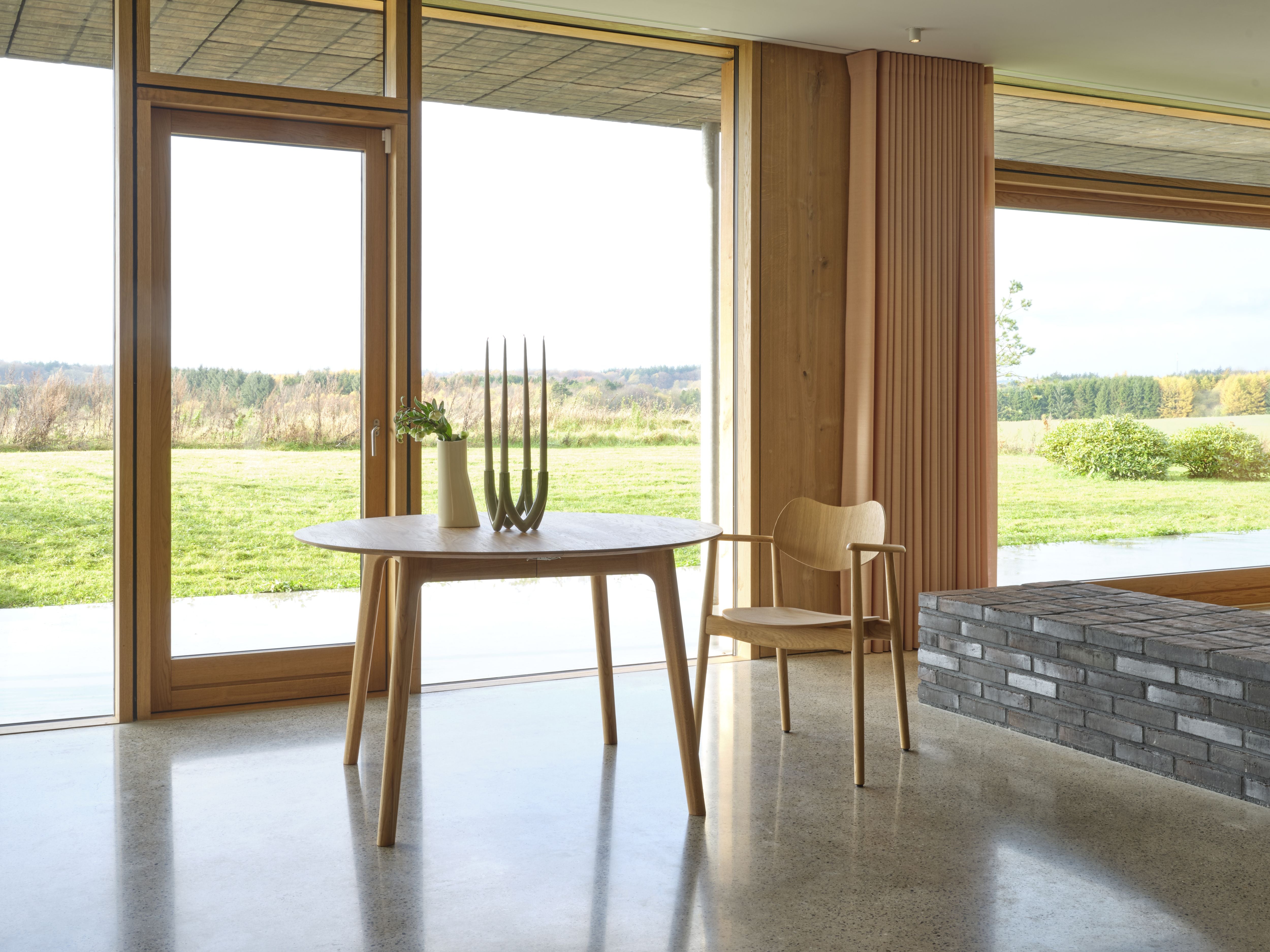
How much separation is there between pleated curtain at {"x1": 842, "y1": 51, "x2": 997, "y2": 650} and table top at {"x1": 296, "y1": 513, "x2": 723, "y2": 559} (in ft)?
5.81

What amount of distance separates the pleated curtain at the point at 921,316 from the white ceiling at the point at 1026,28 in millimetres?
215

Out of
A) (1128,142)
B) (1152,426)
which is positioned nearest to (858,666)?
(1152,426)

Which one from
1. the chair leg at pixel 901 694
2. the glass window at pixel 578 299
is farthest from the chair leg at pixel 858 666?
the glass window at pixel 578 299

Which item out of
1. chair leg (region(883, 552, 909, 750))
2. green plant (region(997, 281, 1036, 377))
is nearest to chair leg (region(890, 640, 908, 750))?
chair leg (region(883, 552, 909, 750))

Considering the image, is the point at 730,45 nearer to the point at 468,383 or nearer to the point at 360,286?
the point at 360,286

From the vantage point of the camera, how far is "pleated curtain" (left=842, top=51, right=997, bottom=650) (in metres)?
4.86

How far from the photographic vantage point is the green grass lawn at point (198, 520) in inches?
158

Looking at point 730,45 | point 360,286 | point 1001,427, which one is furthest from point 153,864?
point 1001,427

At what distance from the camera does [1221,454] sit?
627 centimetres

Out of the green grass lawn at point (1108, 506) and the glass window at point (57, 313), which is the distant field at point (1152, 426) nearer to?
the green grass lawn at point (1108, 506)

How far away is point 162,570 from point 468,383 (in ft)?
18.3

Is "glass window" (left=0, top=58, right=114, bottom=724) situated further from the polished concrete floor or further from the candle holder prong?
the candle holder prong

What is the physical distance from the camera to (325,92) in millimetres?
4012

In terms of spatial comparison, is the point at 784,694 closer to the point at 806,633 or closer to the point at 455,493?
the point at 806,633
